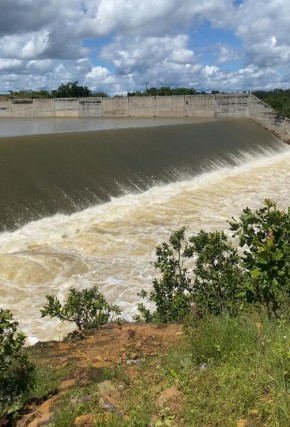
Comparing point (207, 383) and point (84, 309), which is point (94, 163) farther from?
point (207, 383)

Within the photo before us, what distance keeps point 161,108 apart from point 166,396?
3083 centimetres

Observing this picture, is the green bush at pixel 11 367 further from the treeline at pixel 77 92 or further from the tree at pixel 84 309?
the treeline at pixel 77 92

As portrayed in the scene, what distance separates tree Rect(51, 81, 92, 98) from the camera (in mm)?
43281

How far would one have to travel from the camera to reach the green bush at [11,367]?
327 cm

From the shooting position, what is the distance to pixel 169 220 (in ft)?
37.8

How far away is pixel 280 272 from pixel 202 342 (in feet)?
2.57

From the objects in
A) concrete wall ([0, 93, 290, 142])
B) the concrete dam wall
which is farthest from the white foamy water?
concrete wall ([0, 93, 290, 142])

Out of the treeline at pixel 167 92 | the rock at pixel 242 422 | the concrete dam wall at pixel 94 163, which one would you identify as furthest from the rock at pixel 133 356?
the treeline at pixel 167 92

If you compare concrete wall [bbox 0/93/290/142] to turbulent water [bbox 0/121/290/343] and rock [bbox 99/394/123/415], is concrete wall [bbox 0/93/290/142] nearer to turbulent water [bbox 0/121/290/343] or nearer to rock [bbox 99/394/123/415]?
turbulent water [bbox 0/121/290/343]

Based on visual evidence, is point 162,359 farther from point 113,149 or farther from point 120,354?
point 113,149

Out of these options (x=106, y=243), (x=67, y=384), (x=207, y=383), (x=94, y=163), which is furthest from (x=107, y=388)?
(x=94, y=163)

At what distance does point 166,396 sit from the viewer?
2904 millimetres

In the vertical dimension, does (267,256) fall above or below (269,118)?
below

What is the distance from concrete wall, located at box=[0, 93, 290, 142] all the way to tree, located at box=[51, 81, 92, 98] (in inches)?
298
